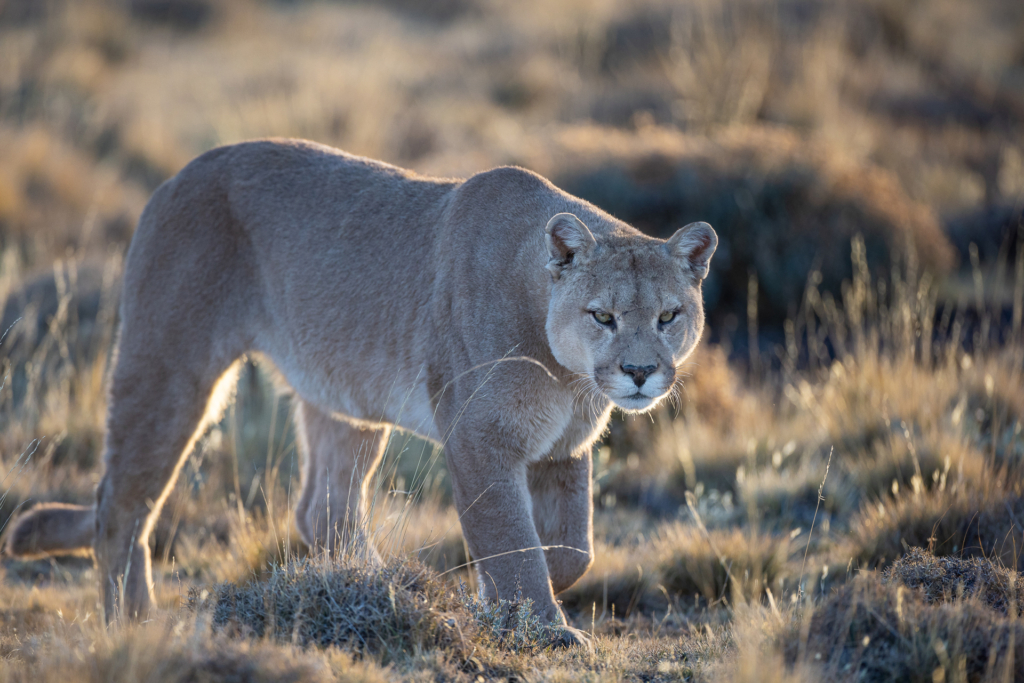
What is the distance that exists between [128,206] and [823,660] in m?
10.2

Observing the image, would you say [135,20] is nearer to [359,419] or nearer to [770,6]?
[770,6]

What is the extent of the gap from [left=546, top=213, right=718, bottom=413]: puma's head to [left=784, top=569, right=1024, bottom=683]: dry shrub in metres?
1.02

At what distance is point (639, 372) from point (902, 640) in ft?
4.12

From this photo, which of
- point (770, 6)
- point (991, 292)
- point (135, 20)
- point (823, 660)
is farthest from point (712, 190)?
point (135, 20)

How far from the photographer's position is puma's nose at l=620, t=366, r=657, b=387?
11.4ft

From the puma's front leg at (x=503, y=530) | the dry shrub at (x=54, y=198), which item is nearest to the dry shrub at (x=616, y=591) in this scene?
the puma's front leg at (x=503, y=530)

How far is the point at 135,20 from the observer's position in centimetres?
2200

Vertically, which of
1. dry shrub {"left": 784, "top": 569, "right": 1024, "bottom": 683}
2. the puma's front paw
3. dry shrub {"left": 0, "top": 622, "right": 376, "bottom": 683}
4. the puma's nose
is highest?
the puma's nose

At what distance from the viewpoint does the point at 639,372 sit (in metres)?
3.48

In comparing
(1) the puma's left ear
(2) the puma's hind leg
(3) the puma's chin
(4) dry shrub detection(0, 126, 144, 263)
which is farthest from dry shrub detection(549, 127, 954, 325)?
(3) the puma's chin

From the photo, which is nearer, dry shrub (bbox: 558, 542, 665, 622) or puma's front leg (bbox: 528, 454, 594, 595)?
puma's front leg (bbox: 528, 454, 594, 595)

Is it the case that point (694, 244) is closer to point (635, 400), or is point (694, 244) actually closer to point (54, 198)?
point (635, 400)

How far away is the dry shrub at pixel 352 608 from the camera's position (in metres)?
3.09

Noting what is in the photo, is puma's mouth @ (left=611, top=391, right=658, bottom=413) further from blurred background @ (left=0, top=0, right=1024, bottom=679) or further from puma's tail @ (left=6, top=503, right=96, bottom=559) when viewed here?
puma's tail @ (left=6, top=503, right=96, bottom=559)
